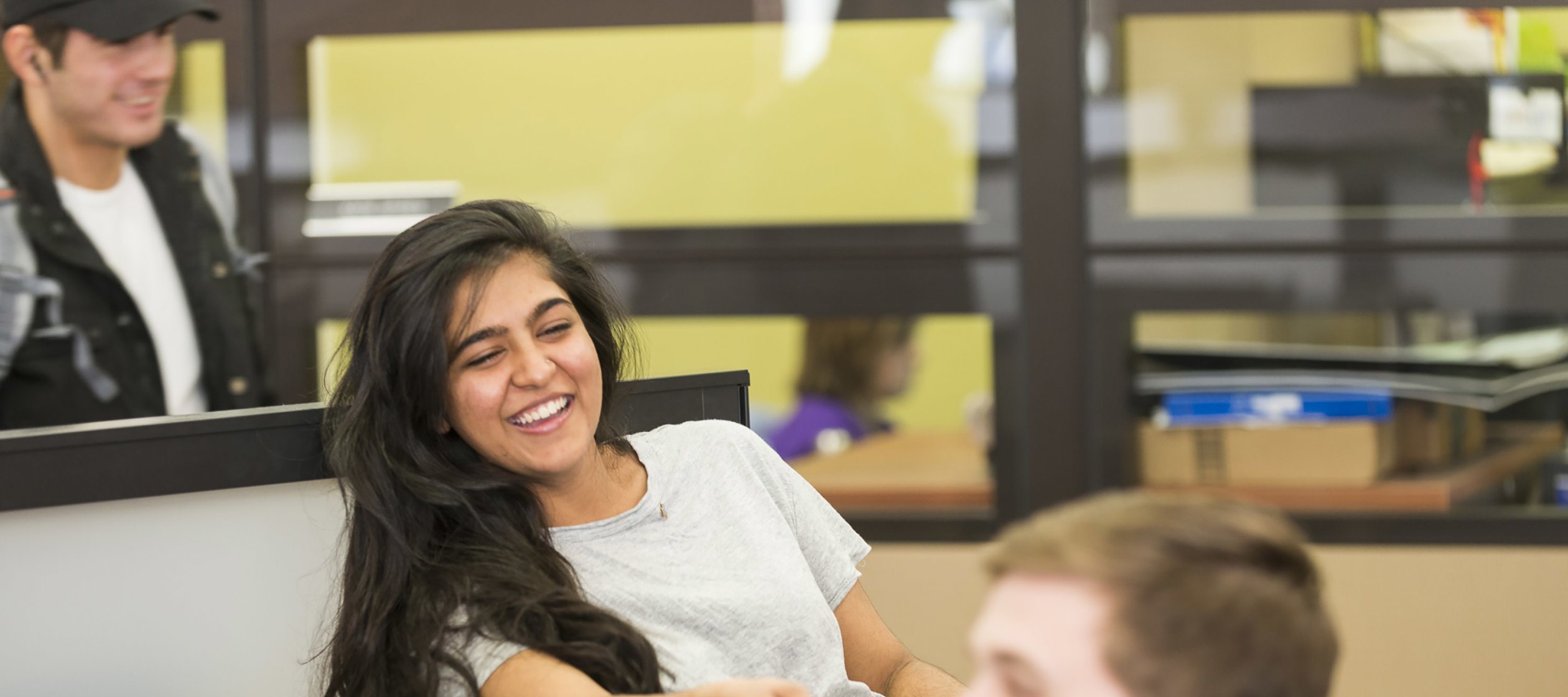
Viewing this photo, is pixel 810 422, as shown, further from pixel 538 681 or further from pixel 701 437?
pixel 538 681

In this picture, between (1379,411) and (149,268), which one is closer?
(149,268)

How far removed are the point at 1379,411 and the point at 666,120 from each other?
155 cm

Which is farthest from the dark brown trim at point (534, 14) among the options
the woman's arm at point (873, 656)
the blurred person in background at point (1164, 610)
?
the blurred person in background at point (1164, 610)

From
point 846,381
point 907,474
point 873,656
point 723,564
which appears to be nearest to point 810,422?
point 846,381

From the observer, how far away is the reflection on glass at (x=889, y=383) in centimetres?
302

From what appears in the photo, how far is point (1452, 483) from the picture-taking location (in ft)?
9.45

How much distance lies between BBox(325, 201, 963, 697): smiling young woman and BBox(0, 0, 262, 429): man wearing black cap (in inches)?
41.4

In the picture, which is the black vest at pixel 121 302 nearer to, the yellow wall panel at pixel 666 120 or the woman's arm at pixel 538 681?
the yellow wall panel at pixel 666 120

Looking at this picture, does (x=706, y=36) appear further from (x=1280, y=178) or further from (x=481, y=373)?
(x=481, y=373)

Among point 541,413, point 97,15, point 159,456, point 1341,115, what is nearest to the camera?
point 159,456

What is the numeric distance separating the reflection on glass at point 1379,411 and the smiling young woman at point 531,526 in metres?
1.48

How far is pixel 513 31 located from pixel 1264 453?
5.79ft

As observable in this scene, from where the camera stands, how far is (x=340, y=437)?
4.79 feet

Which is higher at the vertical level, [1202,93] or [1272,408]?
[1202,93]
